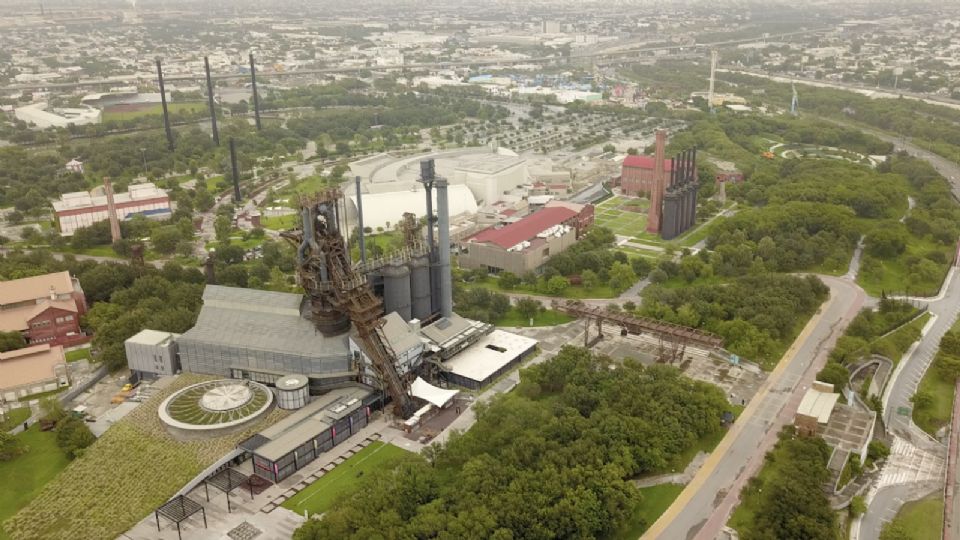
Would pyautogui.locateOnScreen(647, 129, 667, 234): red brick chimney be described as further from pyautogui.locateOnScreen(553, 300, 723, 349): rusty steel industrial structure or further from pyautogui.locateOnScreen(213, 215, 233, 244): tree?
pyautogui.locateOnScreen(213, 215, 233, 244): tree

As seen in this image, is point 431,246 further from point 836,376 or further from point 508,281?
point 836,376

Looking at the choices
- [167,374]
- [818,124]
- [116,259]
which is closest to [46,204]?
[116,259]

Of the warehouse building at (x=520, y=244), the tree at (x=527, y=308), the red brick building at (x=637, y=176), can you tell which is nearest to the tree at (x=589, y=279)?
the warehouse building at (x=520, y=244)

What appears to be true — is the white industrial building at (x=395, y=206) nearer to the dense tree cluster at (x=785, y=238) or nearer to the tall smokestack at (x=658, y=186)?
the tall smokestack at (x=658, y=186)

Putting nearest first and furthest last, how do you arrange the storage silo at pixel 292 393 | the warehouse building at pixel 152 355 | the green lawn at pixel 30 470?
1. the green lawn at pixel 30 470
2. the storage silo at pixel 292 393
3. the warehouse building at pixel 152 355

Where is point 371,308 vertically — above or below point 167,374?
above

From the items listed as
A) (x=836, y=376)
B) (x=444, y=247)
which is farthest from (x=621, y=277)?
(x=836, y=376)

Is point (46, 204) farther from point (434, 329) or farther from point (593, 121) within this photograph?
→ point (593, 121)
